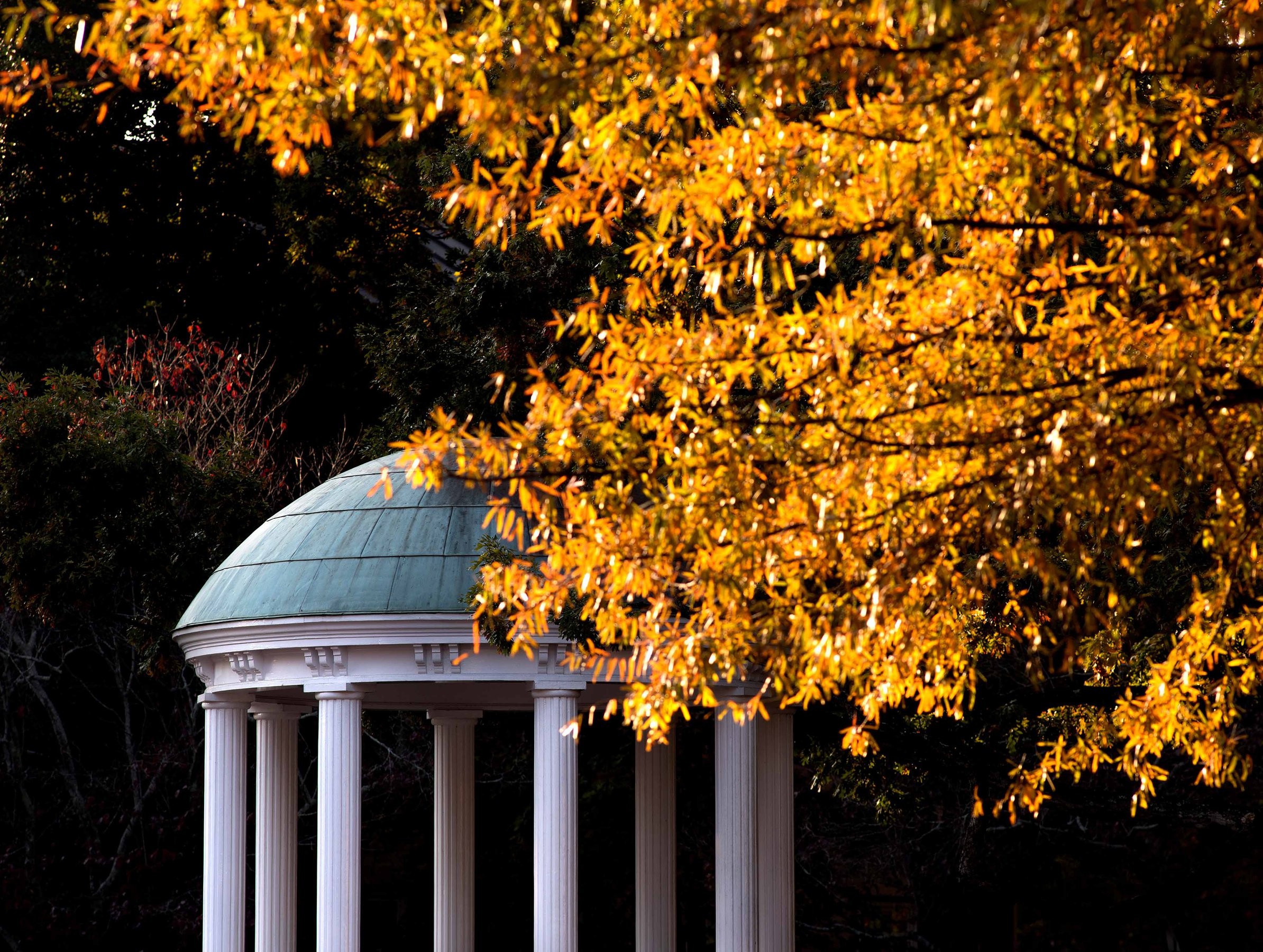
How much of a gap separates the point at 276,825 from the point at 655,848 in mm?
4340

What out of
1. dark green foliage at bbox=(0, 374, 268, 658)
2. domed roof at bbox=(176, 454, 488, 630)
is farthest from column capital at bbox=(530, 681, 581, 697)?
dark green foliage at bbox=(0, 374, 268, 658)

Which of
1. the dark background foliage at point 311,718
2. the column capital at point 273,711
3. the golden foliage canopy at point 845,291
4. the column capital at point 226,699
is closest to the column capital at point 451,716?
the column capital at point 273,711

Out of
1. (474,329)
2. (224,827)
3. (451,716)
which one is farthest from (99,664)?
(224,827)

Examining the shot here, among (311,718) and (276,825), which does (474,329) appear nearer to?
(276,825)

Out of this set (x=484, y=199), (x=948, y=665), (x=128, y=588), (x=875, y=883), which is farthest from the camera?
(x=875, y=883)

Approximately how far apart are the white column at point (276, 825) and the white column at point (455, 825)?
2110mm

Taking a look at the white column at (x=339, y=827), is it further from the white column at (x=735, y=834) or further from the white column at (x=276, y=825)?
the white column at (x=735, y=834)

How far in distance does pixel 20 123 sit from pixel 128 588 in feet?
33.4

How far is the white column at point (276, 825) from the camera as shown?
1947 cm

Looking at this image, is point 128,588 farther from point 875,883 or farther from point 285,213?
point 875,883

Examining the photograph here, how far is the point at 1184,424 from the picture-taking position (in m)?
8.34

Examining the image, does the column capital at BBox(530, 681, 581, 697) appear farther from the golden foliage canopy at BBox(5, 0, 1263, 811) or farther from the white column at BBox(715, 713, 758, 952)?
the golden foliage canopy at BBox(5, 0, 1263, 811)

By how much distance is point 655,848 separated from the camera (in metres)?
20.7

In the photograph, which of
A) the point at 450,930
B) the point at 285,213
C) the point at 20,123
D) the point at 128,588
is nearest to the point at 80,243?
the point at 20,123
